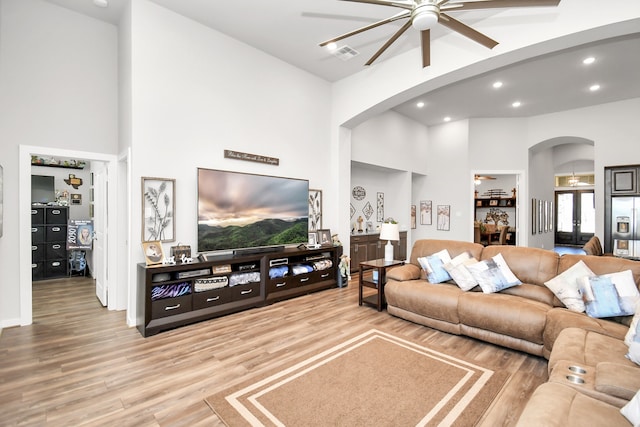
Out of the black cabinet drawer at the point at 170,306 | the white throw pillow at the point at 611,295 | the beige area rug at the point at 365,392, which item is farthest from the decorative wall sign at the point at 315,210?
the white throw pillow at the point at 611,295

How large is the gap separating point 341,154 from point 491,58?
111 inches

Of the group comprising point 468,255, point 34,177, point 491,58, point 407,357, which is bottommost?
point 407,357

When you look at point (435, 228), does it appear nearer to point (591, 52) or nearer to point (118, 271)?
point (591, 52)

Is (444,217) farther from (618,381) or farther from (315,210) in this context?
(618,381)

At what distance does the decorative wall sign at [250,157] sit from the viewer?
442 centimetres

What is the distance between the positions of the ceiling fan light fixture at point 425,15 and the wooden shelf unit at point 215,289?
329cm

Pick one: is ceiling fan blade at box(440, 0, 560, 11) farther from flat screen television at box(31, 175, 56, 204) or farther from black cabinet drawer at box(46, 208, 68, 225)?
flat screen television at box(31, 175, 56, 204)

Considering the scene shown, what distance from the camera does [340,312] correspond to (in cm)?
414

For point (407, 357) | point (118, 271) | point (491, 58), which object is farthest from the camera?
point (118, 271)

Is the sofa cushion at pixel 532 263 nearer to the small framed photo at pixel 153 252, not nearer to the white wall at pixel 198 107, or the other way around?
the white wall at pixel 198 107

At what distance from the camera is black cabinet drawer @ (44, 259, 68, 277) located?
5.72 m

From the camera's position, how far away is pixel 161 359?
9.27 feet

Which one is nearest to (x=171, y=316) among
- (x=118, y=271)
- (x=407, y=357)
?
(x=118, y=271)

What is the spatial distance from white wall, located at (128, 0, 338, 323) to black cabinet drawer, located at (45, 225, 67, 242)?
3540 mm
